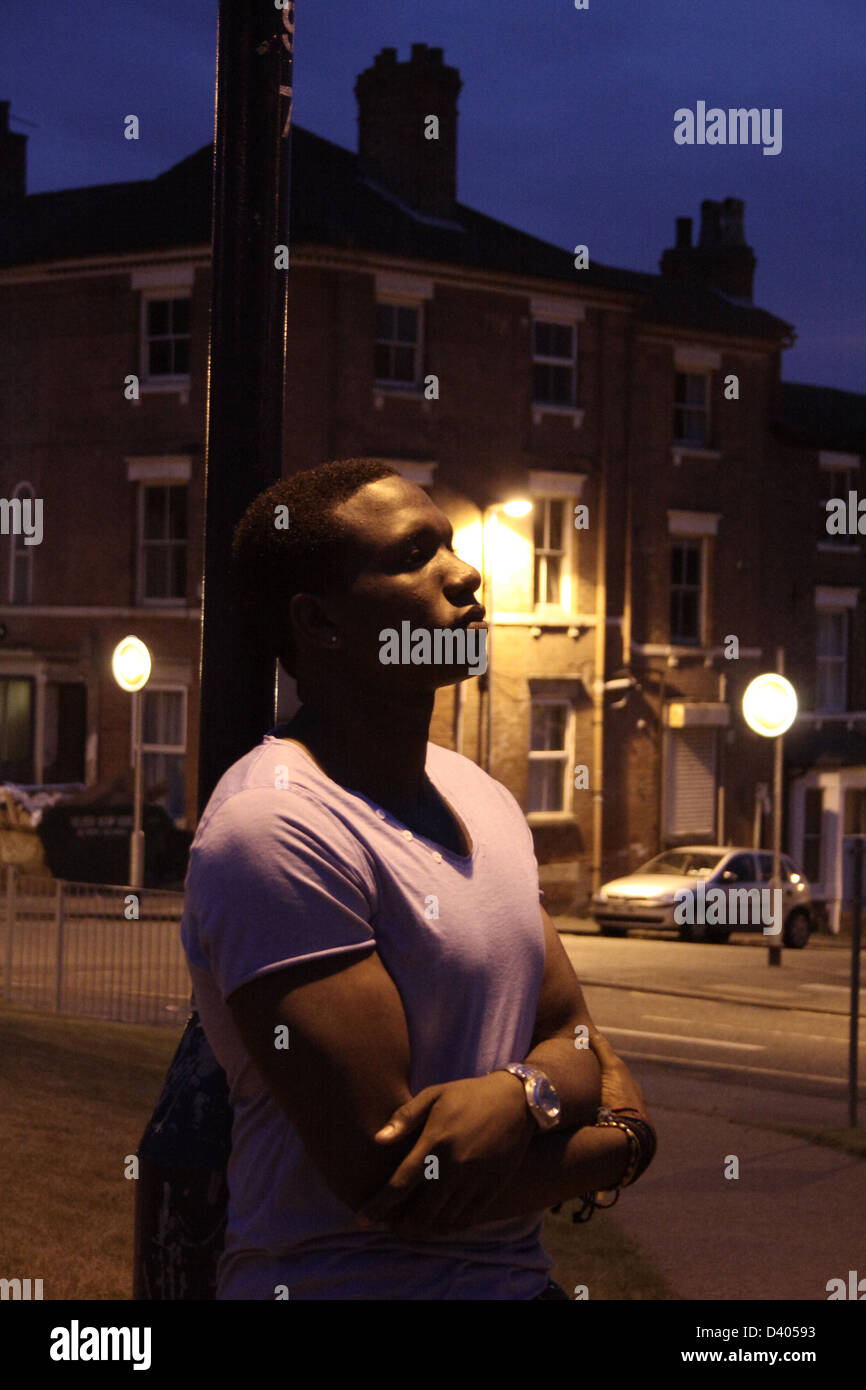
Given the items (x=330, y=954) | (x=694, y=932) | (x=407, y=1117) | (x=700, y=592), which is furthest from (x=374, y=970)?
(x=700, y=592)

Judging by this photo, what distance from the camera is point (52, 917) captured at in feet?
47.1

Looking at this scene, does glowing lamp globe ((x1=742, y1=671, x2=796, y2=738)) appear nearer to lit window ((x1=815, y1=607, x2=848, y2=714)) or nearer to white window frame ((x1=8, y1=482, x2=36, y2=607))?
white window frame ((x1=8, y1=482, x2=36, y2=607))

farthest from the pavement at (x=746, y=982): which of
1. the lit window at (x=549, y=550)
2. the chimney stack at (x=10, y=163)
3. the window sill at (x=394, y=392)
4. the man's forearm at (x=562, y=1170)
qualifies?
the chimney stack at (x=10, y=163)

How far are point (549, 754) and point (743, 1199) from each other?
23125mm

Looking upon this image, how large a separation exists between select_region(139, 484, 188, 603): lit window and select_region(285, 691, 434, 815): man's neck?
2752 cm

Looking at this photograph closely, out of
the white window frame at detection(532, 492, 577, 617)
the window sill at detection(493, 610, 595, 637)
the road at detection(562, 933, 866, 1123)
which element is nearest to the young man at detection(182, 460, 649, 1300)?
the road at detection(562, 933, 866, 1123)

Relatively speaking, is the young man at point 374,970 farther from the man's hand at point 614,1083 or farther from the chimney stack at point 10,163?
the chimney stack at point 10,163

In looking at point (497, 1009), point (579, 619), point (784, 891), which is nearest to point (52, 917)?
point (497, 1009)

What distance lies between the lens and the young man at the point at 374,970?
6.99ft

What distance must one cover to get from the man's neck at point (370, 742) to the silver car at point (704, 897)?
79.4 feet

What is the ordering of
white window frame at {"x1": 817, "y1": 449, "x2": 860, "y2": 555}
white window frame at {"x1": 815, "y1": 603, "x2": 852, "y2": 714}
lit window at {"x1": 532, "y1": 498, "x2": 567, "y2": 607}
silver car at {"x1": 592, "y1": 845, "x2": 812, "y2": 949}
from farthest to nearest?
white window frame at {"x1": 815, "y1": 603, "x2": 852, "y2": 714}
white window frame at {"x1": 817, "y1": 449, "x2": 860, "y2": 555}
lit window at {"x1": 532, "y1": 498, "x2": 567, "y2": 607}
silver car at {"x1": 592, "y1": 845, "x2": 812, "y2": 949}

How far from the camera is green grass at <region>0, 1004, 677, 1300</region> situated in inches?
233

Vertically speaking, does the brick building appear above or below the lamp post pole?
above

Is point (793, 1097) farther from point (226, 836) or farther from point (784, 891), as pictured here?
point (784, 891)
